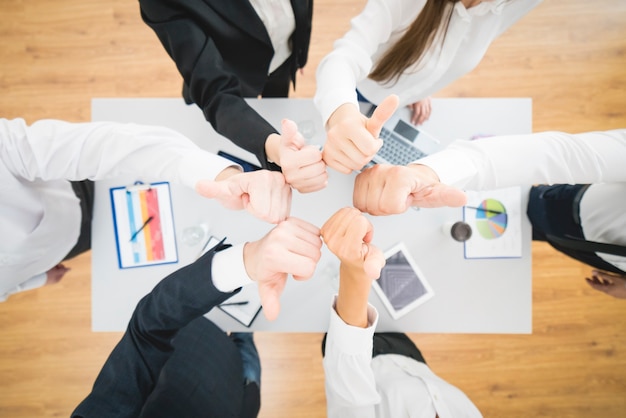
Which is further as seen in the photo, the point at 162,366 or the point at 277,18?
the point at 277,18

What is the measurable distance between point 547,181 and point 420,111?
0.49 m

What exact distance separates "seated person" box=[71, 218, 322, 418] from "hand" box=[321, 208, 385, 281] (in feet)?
0.15

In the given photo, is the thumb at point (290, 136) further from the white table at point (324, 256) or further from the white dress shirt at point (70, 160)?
the white table at point (324, 256)

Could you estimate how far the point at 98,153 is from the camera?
1.06 meters

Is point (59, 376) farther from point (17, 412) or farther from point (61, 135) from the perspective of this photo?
point (61, 135)

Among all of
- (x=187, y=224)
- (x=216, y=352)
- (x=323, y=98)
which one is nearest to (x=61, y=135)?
(x=187, y=224)

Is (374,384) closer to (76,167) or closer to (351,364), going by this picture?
(351,364)

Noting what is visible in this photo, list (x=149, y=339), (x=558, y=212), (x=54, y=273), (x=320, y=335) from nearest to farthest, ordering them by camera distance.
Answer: (x=149, y=339) < (x=558, y=212) < (x=54, y=273) < (x=320, y=335)

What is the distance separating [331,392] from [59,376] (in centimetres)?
177

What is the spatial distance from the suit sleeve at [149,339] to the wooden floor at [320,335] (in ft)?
3.57

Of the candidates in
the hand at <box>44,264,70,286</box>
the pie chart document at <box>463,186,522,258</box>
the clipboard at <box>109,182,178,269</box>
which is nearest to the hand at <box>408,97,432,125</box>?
the pie chart document at <box>463,186,522,258</box>

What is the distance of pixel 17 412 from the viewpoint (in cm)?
204

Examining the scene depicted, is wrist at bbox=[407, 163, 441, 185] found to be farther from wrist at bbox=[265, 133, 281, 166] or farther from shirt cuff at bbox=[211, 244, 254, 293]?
shirt cuff at bbox=[211, 244, 254, 293]

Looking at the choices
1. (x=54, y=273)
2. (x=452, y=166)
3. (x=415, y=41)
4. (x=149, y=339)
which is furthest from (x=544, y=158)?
(x=54, y=273)
